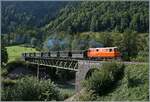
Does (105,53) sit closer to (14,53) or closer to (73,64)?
(73,64)

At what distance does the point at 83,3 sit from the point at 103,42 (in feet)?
275

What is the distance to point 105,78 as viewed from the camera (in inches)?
1297

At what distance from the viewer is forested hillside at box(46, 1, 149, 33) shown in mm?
133025

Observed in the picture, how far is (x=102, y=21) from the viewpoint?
14800 centimetres

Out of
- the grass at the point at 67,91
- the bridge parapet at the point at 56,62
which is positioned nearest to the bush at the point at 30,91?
the grass at the point at 67,91

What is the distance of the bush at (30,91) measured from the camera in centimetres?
2508

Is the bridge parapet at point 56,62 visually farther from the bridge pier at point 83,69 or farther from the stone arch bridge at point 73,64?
the bridge pier at point 83,69

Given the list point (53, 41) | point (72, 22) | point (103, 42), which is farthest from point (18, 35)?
point (103, 42)

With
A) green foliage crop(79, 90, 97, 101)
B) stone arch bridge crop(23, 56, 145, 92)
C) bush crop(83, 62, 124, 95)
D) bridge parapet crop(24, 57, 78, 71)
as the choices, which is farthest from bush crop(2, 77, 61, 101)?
bridge parapet crop(24, 57, 78, 71)

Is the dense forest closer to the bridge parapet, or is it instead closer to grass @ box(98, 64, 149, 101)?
the bridge parapet

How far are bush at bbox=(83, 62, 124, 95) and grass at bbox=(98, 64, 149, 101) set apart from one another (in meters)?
0.79

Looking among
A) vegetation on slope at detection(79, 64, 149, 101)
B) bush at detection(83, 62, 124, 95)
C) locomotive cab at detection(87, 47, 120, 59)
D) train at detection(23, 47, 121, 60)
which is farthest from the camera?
train at detection(23, 47, 121, 60)

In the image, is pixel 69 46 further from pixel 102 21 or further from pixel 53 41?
pixel 102 21

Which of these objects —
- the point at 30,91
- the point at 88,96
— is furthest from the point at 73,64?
the point at 30,91
